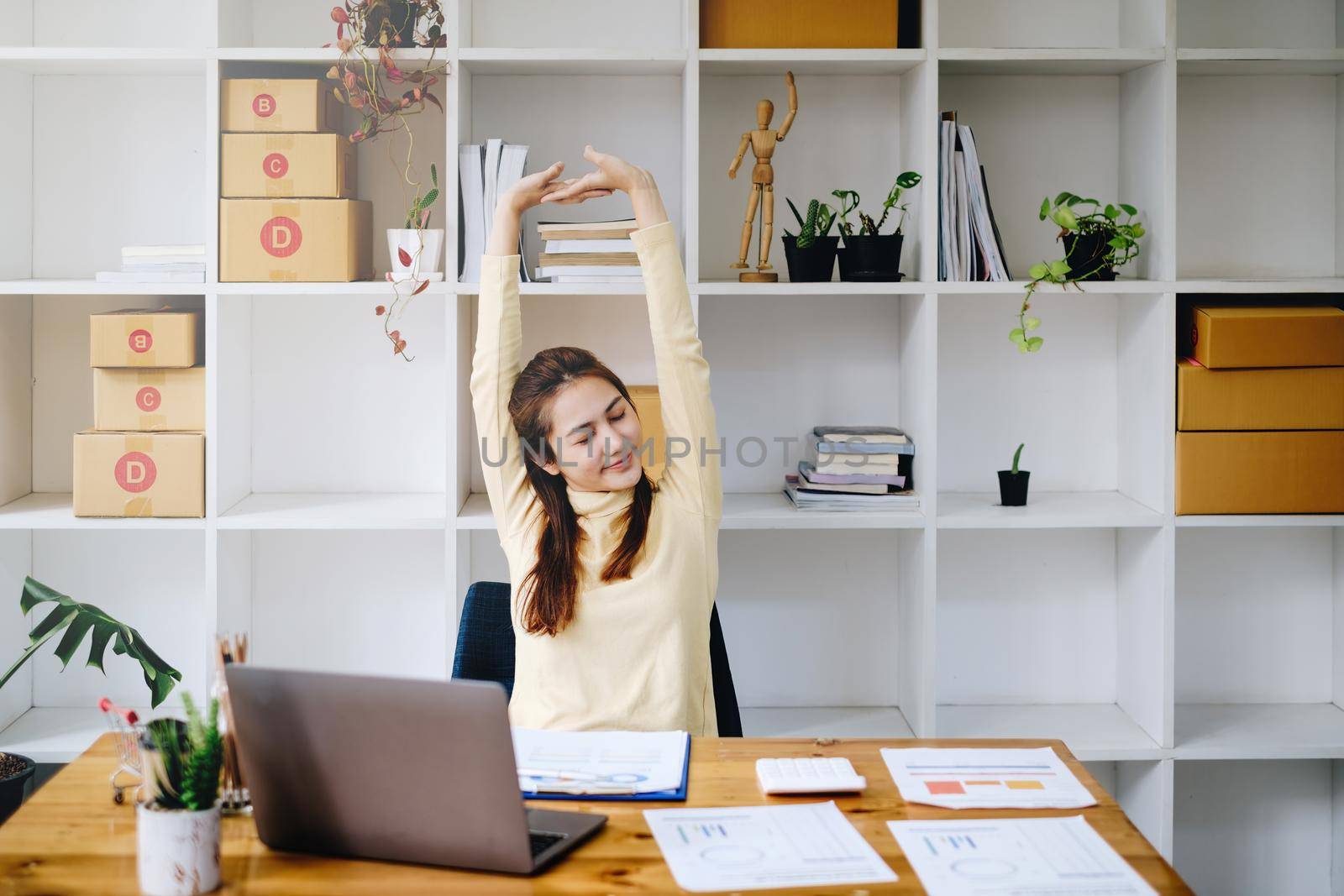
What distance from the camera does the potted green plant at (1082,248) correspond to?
8.45ft

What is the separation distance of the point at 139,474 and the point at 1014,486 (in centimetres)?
193

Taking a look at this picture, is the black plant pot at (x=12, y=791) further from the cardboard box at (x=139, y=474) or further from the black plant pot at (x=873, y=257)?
the black plant pot at (x=873, y=257)

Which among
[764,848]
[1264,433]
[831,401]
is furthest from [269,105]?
[1264,433]

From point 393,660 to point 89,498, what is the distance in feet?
2.63

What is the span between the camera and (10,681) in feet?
9.34

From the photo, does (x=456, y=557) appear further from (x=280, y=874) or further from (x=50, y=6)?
(x=50, y=6)

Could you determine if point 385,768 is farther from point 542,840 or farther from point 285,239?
point 285,239

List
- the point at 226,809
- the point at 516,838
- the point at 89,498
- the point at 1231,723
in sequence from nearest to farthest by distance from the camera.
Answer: the point at 516,838 < the point at 226,809 < the point at 89,498 < the point at 1231,723

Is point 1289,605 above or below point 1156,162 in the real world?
below

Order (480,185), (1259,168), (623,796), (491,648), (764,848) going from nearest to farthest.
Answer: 1. (764,848)
2. (623,796)
3. (491,648)
4. (480,185)
5. (1259,168)

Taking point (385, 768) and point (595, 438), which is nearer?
point (385, 768)

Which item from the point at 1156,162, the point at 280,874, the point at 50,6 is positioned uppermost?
the point at 50,6

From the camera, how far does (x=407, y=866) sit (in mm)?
1245

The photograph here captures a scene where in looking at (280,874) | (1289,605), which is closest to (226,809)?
(280,874)
